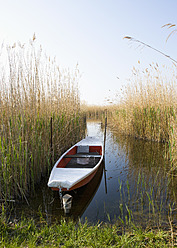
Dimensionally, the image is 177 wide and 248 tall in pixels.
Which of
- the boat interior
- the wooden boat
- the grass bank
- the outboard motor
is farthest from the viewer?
the boat interior

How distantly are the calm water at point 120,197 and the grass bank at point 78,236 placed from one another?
222 mm

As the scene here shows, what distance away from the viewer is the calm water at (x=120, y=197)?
105 inches

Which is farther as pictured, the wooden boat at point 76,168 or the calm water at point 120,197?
the wooden boat at point 76,168

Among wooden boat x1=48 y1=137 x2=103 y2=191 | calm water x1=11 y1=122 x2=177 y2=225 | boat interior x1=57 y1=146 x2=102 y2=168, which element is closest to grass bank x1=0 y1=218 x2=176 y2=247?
calm water x1=11 y1=122 x2=177 y2=225

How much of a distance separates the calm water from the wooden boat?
0.31m

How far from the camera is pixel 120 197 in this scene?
328 cm

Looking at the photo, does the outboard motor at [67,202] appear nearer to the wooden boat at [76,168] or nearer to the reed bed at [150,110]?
the wooden boat at [76,168]

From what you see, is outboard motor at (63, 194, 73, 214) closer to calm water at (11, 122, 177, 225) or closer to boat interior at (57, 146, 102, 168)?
calm water at (11, 122, 177, 225)

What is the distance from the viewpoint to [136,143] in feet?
24.2

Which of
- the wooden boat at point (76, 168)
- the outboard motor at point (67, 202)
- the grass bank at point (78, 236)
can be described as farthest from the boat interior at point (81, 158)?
the grass bank at point (78, 236)

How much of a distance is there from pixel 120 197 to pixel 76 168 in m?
0.87

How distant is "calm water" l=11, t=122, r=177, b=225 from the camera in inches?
105

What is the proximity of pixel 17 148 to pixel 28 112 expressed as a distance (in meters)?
0.69

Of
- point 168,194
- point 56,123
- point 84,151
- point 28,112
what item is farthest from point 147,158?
point 28,112
